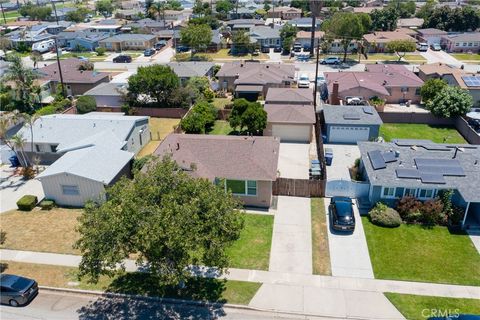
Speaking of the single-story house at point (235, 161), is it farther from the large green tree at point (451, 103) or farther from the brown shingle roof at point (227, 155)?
the large green tree at point (451, 103)

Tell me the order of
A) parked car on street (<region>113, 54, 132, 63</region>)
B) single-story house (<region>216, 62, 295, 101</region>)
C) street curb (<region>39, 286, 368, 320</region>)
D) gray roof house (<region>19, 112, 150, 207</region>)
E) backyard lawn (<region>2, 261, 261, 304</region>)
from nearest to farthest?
street curb (<region>39, 286, 368, 320</region>) < backyard lawn (<region>2, 261, 261, 304</region>) < gray roof house (<region>19, 112, 150, 207</region>) < single-story house (<region>216, 62, 295, 101</region>) < parked car on street (<region>113, 54, 132, 63</region>)

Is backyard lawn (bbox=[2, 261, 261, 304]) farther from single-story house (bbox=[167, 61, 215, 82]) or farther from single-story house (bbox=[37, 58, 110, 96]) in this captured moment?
single-story house (bbox=[167, 61, 215, 82])

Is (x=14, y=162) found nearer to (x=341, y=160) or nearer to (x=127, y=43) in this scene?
(x=341, y=160)

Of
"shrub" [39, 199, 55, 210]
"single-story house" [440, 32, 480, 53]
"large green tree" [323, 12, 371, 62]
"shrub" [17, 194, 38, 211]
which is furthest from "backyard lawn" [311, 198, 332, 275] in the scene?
"single-story house" [440, 32, 480, 53]

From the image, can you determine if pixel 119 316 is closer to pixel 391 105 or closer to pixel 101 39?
pixel 391 105

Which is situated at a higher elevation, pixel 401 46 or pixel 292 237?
pixel 401 46

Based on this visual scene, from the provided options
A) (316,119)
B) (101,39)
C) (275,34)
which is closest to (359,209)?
(316,119)

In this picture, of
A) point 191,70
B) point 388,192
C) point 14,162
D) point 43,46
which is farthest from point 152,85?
point 43,46
